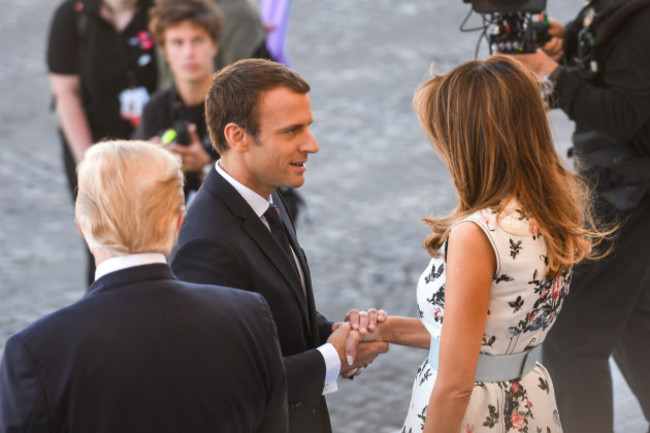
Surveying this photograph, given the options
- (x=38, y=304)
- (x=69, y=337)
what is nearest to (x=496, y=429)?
(x=69, y=337)

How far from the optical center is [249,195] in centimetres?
294

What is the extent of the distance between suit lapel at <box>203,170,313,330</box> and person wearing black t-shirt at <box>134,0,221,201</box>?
6.54ft

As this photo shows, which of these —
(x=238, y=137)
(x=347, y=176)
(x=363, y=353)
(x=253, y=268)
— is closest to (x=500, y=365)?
(x=363, y=353)

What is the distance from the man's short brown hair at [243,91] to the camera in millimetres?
2908

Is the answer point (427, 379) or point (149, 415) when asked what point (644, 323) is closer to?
point (427, 379)

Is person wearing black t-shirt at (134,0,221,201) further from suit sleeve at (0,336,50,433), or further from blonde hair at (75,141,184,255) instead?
suit sleeve at (0,336,50,433)

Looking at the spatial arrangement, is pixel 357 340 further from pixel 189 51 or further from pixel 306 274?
pixel 189 51

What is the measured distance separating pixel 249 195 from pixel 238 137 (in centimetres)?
18

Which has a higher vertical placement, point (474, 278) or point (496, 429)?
point (474, 278)

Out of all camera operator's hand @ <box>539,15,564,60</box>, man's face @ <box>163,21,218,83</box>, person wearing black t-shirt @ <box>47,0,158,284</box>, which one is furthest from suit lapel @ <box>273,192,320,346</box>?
person wearing black t-shirt @ <box>47,0,158,284</box>

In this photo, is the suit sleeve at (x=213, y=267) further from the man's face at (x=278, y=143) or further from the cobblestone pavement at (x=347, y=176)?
the cobblestone pavement at (x=347, y=176)

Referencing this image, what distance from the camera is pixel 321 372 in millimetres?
2918

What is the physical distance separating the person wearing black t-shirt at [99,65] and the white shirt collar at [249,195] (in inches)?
104

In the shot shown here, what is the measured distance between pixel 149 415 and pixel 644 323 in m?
2.71
